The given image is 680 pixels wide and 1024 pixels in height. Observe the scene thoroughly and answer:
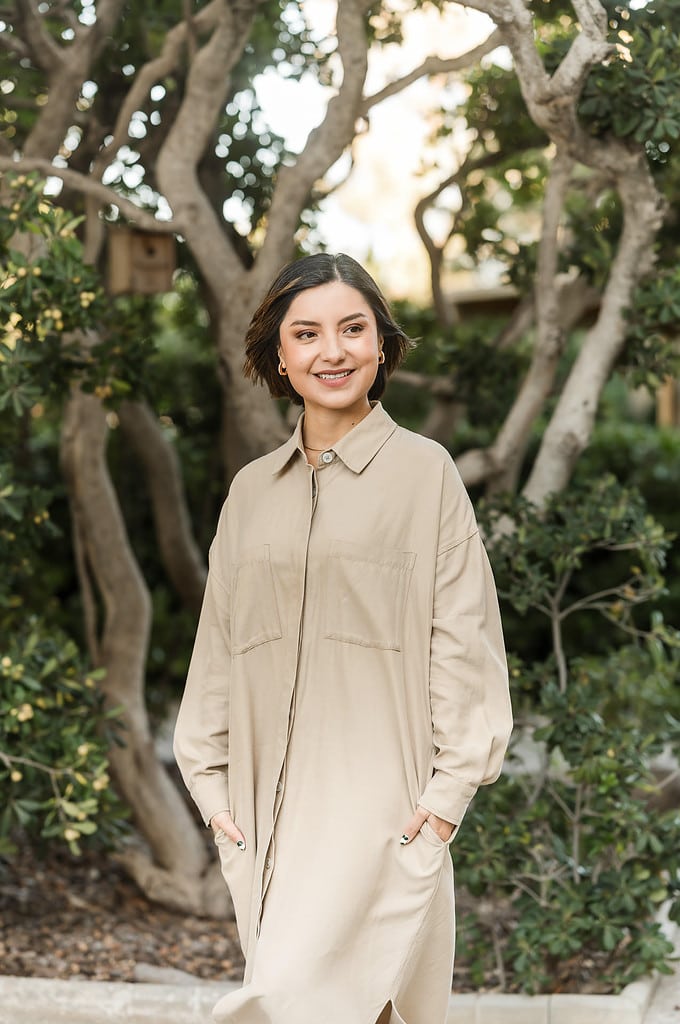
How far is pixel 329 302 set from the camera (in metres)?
2.57

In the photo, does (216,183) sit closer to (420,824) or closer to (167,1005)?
(167,1005)

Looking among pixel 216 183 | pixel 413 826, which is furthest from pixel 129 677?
pixel 413 826

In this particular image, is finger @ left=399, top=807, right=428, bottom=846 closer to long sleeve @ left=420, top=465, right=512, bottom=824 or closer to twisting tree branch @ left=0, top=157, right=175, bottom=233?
long sleeve @ left=420, top=465, right=512, bottom=824

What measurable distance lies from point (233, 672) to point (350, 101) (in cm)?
229

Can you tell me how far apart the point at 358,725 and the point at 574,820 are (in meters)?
1.83

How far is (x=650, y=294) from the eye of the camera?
416cm

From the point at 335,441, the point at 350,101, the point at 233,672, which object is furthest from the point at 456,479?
the point at 350,101

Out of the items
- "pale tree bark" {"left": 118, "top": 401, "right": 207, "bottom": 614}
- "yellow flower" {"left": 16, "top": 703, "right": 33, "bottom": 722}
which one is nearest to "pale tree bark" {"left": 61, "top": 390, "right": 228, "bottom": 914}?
"pale tree bark" {"left": 118, "top": 401, "right": 207, "bottom": 614}

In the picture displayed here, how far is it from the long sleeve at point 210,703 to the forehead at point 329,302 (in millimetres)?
508

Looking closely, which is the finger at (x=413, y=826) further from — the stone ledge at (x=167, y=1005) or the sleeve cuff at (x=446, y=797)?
the stone ledge at (x=167, y=1005)

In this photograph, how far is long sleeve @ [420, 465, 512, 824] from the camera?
2.46 metres

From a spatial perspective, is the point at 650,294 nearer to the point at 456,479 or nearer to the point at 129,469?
the point at 456,479

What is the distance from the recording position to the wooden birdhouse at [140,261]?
4734 mm

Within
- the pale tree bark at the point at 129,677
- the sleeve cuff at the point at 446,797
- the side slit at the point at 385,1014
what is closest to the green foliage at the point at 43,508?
the pale tree bark at the point at 129,677
